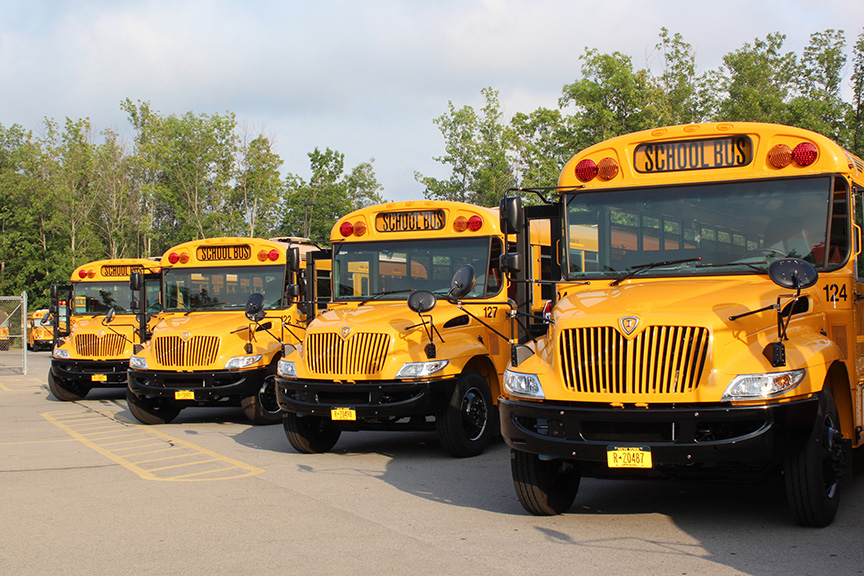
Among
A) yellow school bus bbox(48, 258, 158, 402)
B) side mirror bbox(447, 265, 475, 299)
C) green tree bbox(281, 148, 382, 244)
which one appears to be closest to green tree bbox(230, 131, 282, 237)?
green tree bbox(281, 148, 382, 244)

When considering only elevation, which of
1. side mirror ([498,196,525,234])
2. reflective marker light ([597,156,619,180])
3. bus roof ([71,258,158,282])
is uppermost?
reflective marker light ([597,156,619,180])

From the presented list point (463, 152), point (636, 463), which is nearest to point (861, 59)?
point (463, 152)

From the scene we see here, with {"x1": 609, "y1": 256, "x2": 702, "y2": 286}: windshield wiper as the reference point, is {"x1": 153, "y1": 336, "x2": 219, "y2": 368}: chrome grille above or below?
below

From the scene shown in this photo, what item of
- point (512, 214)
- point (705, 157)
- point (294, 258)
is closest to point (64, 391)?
point (294, 258)

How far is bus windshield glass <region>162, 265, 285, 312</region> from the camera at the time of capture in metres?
13.0

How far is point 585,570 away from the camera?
5.07m

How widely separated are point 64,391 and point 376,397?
10009 millimetres

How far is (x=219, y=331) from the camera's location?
39.2 ft

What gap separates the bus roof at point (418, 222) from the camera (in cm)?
1013

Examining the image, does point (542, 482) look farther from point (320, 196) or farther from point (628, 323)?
point (320, 196)

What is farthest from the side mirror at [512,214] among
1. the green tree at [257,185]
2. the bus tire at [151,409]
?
the green tree at [257,185]

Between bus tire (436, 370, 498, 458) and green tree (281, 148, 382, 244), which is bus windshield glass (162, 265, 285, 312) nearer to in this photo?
bus tire (436, 370, 498, 458)

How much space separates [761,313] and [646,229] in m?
1.26

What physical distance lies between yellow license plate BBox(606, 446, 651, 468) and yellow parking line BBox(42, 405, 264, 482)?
13.1 ft
